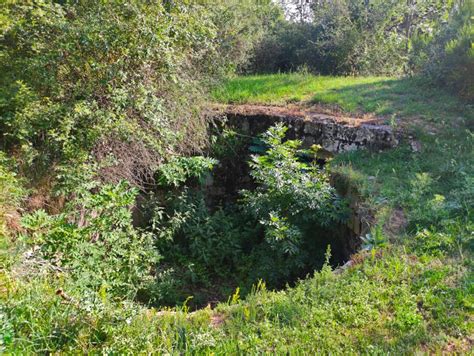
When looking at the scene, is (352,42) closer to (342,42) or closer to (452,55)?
(342,42)

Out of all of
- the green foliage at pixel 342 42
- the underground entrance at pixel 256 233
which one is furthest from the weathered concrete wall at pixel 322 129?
the green foliage at pixel 342 42

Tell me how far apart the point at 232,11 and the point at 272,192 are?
17.7 ft

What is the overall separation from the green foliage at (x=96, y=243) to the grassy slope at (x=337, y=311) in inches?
15.6

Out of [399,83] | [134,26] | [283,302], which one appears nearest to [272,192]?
[283,302]

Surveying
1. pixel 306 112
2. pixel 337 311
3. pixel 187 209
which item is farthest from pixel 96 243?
pixel 306 112

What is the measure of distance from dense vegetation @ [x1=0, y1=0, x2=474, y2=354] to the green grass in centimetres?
7

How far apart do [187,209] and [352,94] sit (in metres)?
4.36

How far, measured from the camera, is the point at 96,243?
409 centimetres

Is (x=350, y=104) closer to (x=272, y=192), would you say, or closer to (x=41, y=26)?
(x=272, y=192)

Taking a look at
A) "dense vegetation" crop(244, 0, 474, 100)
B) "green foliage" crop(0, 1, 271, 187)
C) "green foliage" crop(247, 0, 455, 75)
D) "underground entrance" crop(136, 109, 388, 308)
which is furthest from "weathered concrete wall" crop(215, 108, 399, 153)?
"green foliage" crop(247, 0, 455, 75)

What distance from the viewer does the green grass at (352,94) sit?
7176 millimetres

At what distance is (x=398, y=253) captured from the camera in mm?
3736

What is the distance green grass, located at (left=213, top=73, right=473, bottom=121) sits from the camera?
7176 millimetres

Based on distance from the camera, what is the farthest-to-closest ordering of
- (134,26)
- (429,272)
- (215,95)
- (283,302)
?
1. (215,95)
2. (134,26)
3. (429,272)
4. (283,302)
